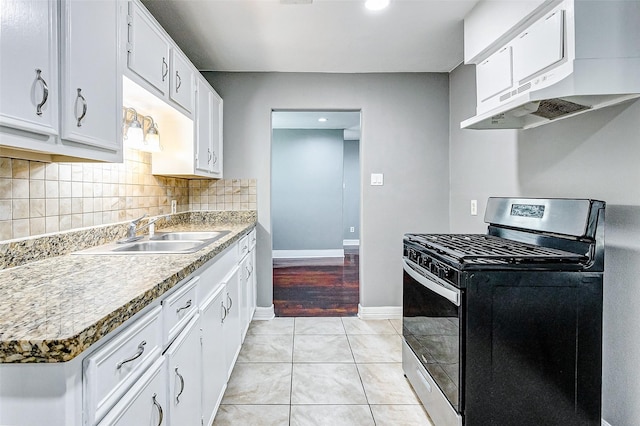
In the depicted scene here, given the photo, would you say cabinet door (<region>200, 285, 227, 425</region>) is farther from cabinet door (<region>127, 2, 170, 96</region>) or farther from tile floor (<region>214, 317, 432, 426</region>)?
cabinet door (<region>127, 2, 170, 96</region>)

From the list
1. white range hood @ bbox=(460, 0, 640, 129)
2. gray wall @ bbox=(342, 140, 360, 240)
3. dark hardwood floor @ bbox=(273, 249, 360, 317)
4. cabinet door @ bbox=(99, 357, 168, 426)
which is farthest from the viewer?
gray wall @ bbox=(342, 140, 360, 240)

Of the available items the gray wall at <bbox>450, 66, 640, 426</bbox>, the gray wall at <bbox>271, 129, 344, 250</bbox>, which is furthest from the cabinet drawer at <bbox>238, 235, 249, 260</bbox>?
the gray wall at <bbox>271, 129, 344, 250</bbox>

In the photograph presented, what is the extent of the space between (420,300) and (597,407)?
81 centimetres

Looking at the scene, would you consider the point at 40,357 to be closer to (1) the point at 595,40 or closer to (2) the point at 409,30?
(1) the point at 595,40

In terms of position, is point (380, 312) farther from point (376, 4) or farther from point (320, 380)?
point (376, 4)

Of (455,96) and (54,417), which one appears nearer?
(54,417)

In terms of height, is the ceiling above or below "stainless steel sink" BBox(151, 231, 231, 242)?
above

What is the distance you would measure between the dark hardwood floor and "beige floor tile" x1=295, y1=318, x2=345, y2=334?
13 cm

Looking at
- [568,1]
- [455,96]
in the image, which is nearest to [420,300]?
[568,1]

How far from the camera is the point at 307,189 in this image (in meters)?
6.44

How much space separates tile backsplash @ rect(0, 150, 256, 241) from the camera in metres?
1.31

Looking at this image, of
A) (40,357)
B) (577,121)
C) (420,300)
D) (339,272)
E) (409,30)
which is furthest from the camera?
(339,272)

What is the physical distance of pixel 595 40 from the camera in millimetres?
1352

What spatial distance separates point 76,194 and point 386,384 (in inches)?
80.5
